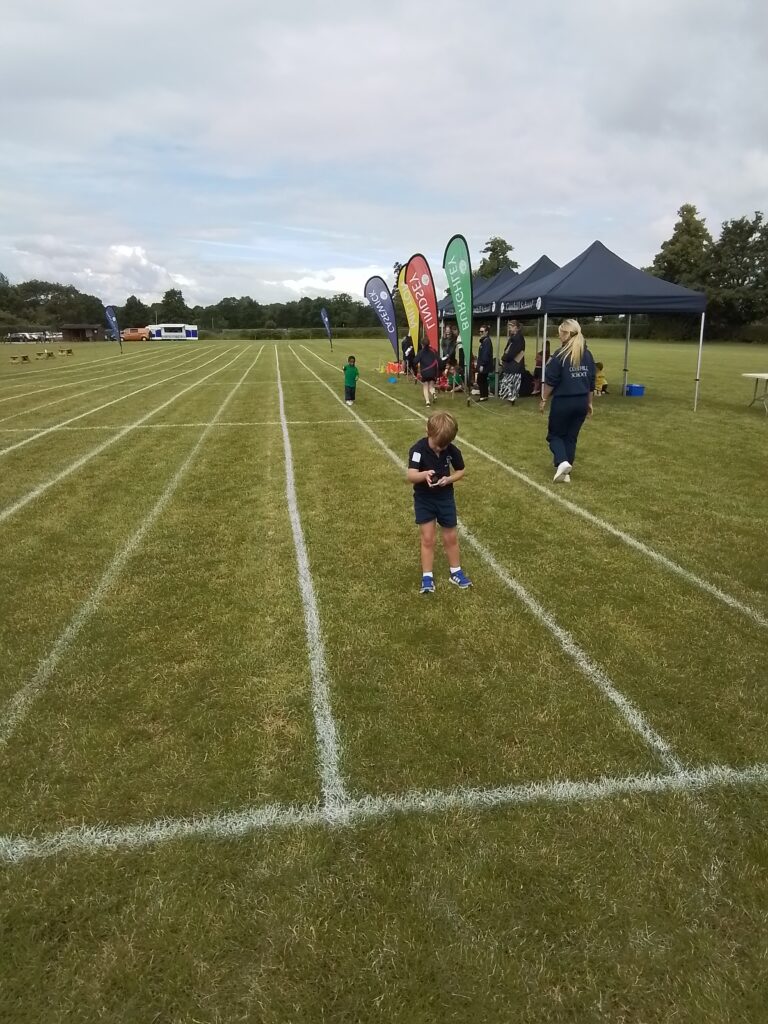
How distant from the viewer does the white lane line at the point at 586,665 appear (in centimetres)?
313

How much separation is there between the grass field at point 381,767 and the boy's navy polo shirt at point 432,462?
2.56ft

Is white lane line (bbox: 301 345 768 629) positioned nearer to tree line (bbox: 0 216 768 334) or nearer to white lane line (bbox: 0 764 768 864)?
white lane line (bbox: 0 764 768 864)

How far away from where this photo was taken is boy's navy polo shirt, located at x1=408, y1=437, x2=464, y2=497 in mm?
4578

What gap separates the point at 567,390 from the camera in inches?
303

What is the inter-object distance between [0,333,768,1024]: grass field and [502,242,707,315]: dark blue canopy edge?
23.4ft

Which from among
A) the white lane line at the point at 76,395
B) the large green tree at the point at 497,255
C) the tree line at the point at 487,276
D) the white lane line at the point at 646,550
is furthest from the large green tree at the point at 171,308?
the white lane line at the point at 646,550

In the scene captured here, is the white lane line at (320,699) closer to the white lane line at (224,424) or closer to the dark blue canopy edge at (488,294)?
the white lane line at (224,424)

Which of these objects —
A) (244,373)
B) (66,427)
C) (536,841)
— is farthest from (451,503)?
(244,373)

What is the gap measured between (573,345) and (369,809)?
6.18 metres

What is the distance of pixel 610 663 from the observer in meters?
3.86

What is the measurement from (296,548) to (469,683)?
2624mm

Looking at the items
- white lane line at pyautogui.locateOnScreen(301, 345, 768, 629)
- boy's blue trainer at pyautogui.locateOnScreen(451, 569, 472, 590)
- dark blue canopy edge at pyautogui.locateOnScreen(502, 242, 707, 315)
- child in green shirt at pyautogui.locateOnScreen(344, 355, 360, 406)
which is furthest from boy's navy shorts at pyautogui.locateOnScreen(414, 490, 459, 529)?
child in green shirt at pyautogui.locateOnScreen(344, 355, 360, 406)

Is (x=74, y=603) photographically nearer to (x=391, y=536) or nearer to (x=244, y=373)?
(x=391, y=536)

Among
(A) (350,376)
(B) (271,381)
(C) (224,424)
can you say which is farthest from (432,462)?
(B) (271,381)
